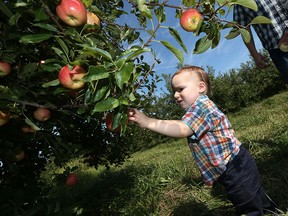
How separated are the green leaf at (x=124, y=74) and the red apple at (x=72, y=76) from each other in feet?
0.70

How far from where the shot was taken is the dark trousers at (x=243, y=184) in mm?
2021

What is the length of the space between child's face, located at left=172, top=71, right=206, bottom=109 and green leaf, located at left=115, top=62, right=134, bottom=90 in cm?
120

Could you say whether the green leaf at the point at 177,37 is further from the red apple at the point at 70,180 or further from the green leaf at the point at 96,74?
the red apple at the point at 70,180

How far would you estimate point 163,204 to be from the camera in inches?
129

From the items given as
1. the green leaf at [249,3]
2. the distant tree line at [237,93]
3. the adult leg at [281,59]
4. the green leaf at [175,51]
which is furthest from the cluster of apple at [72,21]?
the distant tree line at [237,93]

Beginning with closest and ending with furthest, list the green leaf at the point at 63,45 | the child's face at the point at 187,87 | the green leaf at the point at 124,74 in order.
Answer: the green leaf at the point at 124,74 → the green leaf at the point at 63,45 → the child's face at the point at 187,87

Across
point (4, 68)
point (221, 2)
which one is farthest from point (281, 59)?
point (4, 68)

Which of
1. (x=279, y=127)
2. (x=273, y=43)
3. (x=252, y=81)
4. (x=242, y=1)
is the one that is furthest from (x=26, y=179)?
(x=252, y=81)

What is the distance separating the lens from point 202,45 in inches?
49.3

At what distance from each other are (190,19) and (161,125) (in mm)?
648

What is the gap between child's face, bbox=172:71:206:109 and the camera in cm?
213

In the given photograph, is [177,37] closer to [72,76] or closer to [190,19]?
[190,19]

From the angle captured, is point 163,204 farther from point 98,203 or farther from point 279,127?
point 279,127

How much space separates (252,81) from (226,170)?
48.5ft
